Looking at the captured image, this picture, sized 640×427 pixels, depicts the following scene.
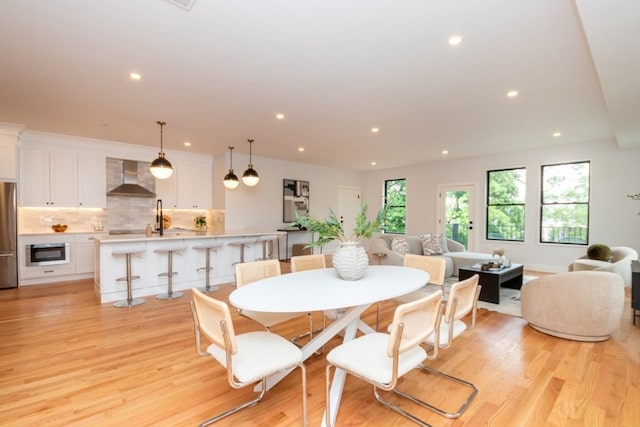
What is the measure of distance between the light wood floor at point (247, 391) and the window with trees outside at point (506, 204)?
374 cm

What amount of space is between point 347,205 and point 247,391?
25.7 feet

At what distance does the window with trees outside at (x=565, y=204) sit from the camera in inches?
242

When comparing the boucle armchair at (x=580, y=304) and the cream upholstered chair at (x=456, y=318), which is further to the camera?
the boucle armchair at (x=580, y=304)

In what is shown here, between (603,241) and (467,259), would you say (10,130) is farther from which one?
(603,241)

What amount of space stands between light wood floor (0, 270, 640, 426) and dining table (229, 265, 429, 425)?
0.97 ft

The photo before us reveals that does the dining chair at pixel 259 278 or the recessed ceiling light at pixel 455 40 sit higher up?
the recessed ceiling light at pixel 455 40

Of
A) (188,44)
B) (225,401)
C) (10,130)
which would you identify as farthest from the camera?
(10,130)

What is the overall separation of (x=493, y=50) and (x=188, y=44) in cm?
261

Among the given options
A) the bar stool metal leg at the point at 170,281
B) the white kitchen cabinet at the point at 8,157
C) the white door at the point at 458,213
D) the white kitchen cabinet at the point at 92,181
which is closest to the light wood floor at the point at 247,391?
the bar stool metal leg at the point at 170,281

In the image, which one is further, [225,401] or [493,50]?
[493,50]

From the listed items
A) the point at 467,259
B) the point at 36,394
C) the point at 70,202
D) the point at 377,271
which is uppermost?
the point at 70,202

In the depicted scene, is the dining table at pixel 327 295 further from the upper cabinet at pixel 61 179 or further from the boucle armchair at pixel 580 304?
the upper cabinet at pixel 61 179

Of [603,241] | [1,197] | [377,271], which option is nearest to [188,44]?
[377,271]

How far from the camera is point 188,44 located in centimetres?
256
